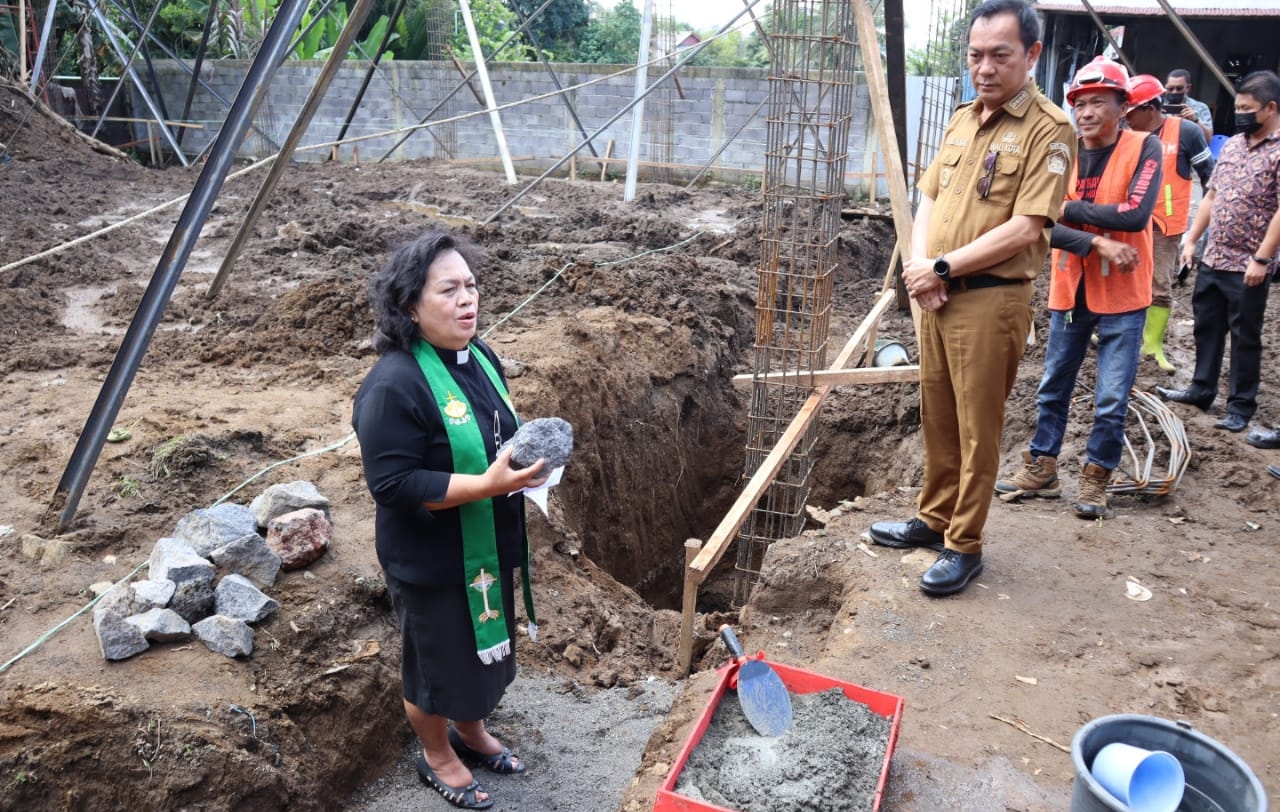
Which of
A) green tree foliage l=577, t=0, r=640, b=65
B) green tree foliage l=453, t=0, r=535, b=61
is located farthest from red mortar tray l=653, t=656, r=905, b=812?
green tree foliage l=577, t=0, r=640, b=65

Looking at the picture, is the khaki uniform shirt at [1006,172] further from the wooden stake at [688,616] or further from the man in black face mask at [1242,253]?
the man in black face mask at [1242,253]

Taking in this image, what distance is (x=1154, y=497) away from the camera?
455 centimetres

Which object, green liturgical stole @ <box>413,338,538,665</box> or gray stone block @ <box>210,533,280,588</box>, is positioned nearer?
green liturgical stole @ <box>413,338,538,665</box>

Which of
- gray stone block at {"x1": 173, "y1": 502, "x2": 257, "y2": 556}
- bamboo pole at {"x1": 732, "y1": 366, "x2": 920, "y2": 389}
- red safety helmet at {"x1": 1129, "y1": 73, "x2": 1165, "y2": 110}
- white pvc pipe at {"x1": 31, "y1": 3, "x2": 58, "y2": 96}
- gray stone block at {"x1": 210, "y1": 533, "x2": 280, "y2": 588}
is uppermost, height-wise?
white pvc pipe at {"x1": 31, "y1": 3, "x2": 58, "y2": 96}

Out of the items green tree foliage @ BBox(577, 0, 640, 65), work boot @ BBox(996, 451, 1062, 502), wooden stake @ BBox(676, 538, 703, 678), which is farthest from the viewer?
green tree foliage @ BBox(577, 0, 640, 65)

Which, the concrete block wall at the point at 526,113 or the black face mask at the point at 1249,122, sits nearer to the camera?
the black face mask at the point at 1249,122

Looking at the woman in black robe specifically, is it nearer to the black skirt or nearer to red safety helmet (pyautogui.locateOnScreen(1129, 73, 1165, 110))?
the black skirt

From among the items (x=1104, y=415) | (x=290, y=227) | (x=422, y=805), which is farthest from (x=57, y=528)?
(x=290, y=227)

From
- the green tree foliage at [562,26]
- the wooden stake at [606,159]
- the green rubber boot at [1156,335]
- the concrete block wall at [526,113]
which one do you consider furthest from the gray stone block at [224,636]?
the green tree foliage at [562,26]

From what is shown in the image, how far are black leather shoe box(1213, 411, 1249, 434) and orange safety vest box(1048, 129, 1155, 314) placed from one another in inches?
65.7

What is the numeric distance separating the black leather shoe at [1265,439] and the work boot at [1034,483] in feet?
4.39

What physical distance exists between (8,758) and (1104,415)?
4.36 metres

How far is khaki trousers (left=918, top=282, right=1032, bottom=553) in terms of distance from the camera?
3348 millimetres

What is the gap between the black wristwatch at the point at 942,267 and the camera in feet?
10.8
